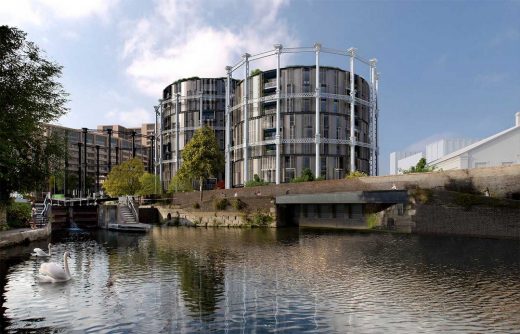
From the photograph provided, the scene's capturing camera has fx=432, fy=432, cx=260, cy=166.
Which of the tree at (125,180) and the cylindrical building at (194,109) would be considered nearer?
the tree at (125,180)

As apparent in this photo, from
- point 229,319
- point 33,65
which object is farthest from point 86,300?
point 33,65

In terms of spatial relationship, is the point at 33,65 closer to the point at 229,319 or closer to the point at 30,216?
the point at 30,216

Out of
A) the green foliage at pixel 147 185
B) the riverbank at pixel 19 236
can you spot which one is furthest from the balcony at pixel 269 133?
the riverbank at pixel 19 236

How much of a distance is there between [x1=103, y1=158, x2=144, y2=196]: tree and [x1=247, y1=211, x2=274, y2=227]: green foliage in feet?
Result: 123

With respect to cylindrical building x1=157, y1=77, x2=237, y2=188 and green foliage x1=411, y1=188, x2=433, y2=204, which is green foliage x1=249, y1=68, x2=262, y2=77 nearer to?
cylindrical building x1=157, y1=77, x2=237, y2=188

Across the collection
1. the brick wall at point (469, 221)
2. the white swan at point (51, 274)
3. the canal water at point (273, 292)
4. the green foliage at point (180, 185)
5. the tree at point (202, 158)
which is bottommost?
the canal water at point (273, 292)

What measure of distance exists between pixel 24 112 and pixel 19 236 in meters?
9.84

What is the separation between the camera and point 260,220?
5425 centimetres

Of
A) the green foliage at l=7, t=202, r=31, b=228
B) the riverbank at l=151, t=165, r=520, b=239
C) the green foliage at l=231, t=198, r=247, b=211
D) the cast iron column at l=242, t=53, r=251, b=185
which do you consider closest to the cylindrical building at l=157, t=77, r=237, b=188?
the cast iron column at l=242, t=53, r=251, b=185

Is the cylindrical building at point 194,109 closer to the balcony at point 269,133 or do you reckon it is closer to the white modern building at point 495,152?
the balcony at point 269,133

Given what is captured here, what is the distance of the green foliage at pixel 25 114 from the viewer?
3328 cm

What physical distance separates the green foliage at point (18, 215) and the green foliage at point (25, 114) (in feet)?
13.3

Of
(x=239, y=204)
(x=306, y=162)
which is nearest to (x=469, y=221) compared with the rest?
(x=239, y=204)

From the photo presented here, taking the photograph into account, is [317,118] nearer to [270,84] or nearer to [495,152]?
[270,84]
